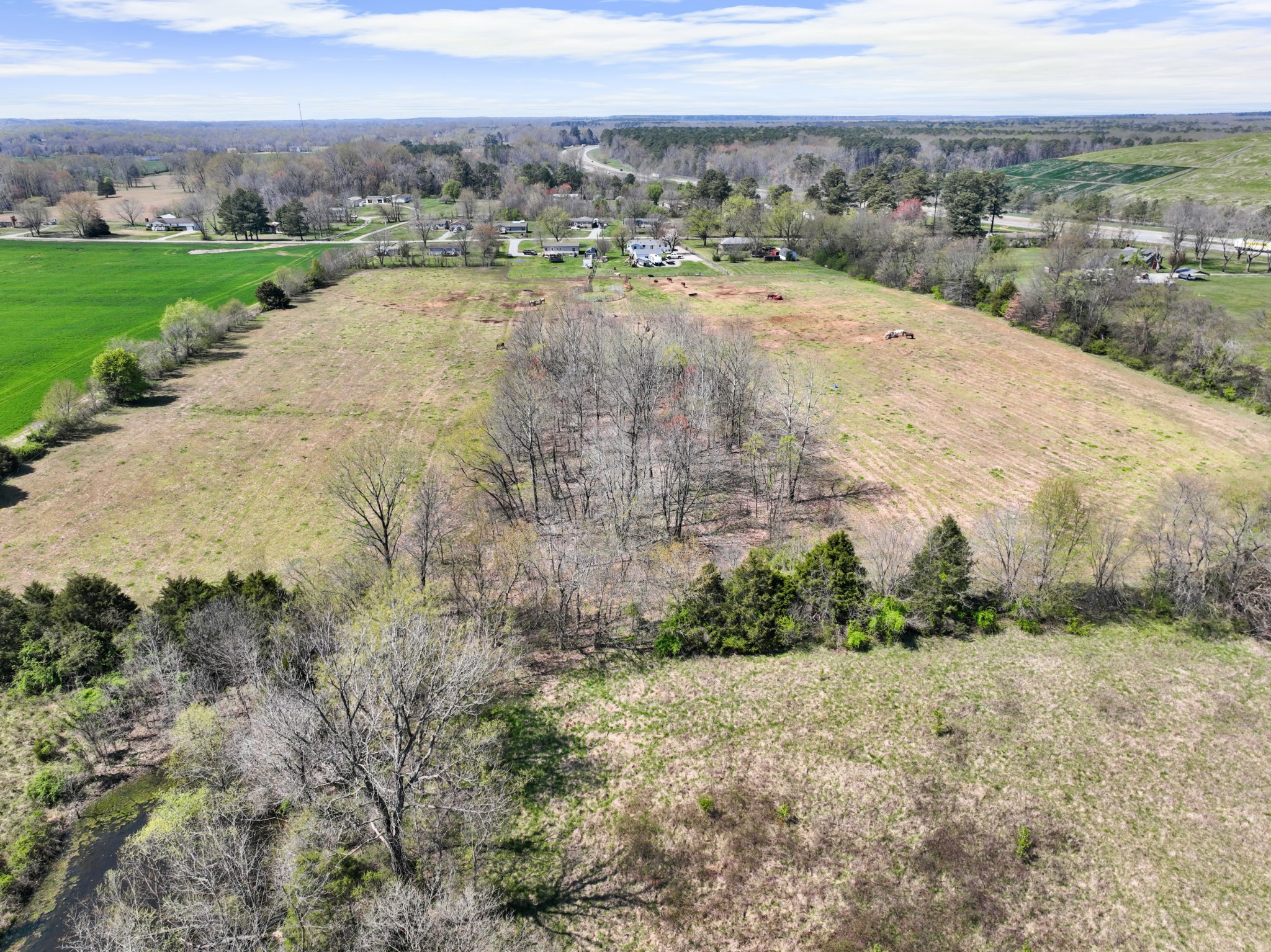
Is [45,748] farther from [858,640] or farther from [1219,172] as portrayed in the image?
[1219,172]

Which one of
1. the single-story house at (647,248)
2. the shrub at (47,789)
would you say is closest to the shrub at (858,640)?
the shrub at (47,789)

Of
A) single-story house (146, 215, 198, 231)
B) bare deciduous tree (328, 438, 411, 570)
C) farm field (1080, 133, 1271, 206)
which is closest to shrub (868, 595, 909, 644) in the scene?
bare deciduous tree (328, 438, 411, 570)

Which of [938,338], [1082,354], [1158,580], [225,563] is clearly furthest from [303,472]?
[1082,354]

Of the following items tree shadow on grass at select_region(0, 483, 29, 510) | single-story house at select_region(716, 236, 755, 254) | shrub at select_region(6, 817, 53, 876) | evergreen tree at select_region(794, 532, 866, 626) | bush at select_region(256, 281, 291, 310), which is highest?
single-story house at select_region(716, 236, 755, 254)

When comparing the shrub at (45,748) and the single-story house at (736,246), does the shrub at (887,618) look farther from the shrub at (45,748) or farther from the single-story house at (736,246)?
the single-story house at (736,246)

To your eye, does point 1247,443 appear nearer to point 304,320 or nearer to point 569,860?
point 569,860

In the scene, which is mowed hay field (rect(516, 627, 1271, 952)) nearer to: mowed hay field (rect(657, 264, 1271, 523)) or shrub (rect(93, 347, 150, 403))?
mowed hay field (rect(657, 264, 1271, 523))
